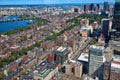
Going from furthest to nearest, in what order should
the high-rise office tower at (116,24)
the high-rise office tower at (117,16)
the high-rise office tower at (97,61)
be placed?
the high-rise office tower at (117,16) < the high-rise office tower at (116,24) < the high-rise office tower at (97,61)

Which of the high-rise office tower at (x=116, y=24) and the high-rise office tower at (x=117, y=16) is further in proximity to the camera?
the high-rise office tower at (x=117, y=16)

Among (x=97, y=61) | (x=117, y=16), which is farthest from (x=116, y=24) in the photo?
(x=97, y=61)

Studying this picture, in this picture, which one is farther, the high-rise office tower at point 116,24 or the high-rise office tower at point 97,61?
the high-rise office tower at point 116,24

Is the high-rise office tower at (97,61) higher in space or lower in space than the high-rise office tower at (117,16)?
lower

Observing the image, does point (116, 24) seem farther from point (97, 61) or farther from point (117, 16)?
point (97, 61)

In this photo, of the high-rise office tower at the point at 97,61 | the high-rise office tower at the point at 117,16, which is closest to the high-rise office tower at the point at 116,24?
the high-rise office tower at the point at 117,16

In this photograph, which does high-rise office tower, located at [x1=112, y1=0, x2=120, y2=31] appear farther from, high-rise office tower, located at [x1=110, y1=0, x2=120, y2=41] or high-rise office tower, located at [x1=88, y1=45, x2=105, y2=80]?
high-rise office tower, located at [x1=88, y1=45, x2=105, y2=80]

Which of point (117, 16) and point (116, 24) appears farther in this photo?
point (116, 24)

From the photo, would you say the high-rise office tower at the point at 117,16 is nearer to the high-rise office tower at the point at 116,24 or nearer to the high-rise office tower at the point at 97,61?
the high-rise office tower at the point at 116,24

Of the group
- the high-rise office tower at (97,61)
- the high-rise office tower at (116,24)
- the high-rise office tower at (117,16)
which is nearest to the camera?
the high-rise office tower at (97,61)
